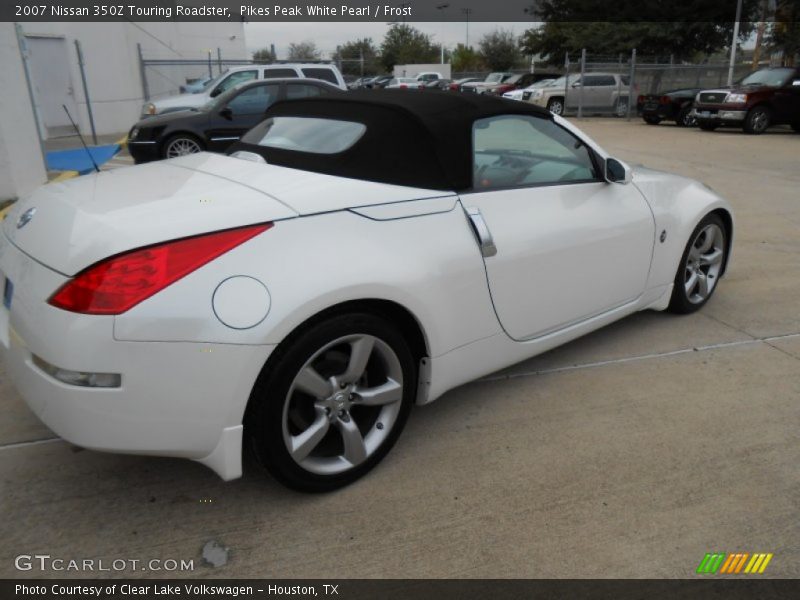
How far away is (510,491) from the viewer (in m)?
2.52

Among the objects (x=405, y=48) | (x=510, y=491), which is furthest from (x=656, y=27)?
(x=405, y=48)

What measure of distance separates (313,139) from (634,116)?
2437cm

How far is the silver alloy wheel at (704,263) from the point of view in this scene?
4.15m

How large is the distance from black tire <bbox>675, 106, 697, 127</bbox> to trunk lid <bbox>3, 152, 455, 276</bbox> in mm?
19228

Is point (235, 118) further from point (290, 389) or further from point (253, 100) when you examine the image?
point (290, 389)

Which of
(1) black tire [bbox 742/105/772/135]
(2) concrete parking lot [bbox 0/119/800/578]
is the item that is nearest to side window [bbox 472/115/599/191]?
(2) concrete parking lot [bbox 0/119/800/578]

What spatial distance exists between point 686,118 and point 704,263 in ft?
56.8

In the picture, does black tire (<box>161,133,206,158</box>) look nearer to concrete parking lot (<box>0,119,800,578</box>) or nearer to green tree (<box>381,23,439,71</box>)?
concrete parking lot (<box>0,119,800,578</box>)

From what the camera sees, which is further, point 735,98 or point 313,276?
point 735,98

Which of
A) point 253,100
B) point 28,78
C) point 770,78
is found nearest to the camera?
point 28,78

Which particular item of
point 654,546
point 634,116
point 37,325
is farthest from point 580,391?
point 634,116

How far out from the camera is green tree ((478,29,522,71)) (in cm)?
6750

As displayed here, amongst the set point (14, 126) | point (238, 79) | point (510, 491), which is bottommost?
point (510, 491)

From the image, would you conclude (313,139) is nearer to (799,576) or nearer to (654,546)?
(654,546)
